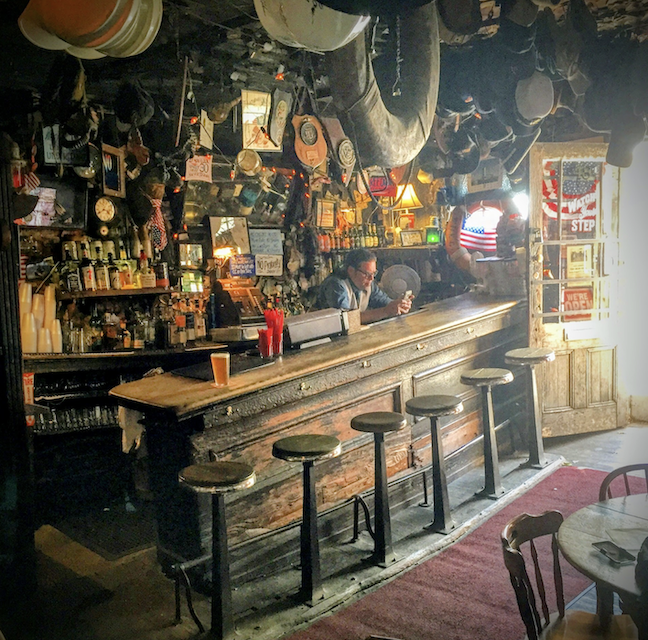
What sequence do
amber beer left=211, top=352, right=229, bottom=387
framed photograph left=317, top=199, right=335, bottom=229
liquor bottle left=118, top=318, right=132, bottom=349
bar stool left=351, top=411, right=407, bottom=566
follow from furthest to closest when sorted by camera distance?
framed photograph left=317, top=199, right=335, bottom=229 < liquor bottle left=118, top=318, right=132, bottom=349 < bar stool left=351, top=411, right=407, bottom=566 < amber beer left=211, top=352, right=229, bottom=387

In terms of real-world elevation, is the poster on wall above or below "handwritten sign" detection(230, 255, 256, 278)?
above

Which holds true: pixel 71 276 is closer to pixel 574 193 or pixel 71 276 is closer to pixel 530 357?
pixel 530 357

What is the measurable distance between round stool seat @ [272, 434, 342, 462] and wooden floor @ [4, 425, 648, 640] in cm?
84

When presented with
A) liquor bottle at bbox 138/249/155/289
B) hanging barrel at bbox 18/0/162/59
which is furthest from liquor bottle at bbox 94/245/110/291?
hanging barrel at bbox 18/0/162/59

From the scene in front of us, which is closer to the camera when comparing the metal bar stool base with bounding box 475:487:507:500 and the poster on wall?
the metal bar stool base with bounding box 475:487:507:500

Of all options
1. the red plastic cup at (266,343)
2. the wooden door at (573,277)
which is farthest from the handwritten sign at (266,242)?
the red plastic cup at (266,343)

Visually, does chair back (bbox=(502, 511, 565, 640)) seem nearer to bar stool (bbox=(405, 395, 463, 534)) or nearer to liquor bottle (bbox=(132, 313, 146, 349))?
bar stool (bbox=(405, 395, 463, 534))

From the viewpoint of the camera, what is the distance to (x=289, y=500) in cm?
362

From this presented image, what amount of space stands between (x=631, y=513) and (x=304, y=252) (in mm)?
5735

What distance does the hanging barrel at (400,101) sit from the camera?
9.01ft

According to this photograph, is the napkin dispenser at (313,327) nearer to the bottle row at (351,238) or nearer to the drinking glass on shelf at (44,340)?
the drinking glass on shelf at (44,340)

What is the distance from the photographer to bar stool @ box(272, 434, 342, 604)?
10.0ft

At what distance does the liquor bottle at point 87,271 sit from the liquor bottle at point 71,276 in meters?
0.05

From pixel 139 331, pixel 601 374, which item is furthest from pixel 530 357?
pixel 139 331
